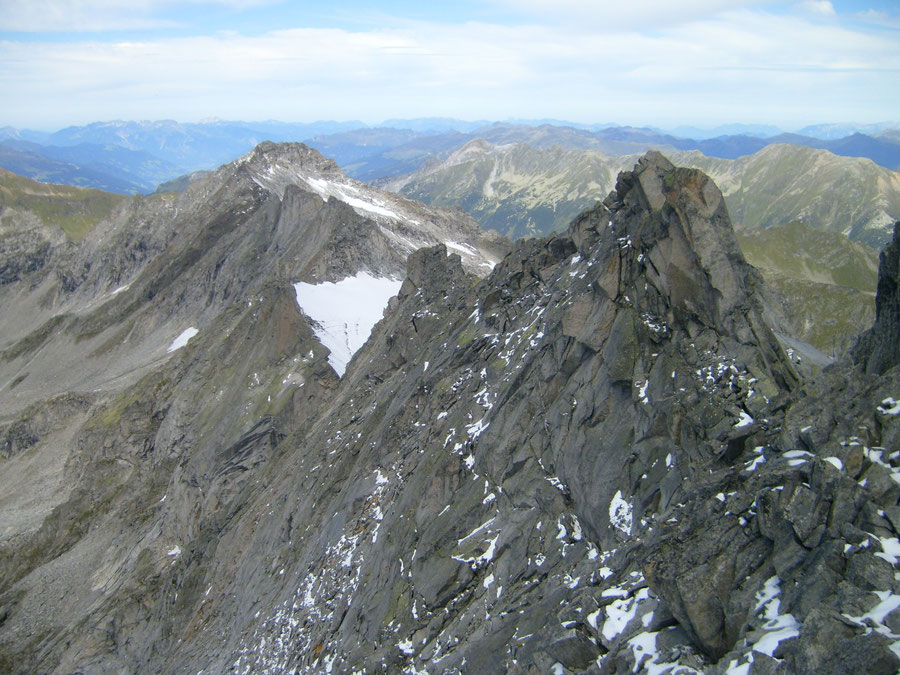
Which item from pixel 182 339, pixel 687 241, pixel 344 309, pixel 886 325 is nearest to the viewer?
pixel 886 325

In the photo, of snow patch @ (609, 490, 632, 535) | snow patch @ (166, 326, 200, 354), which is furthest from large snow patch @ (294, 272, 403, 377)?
snow patch @ (609, 490, 632, 535)

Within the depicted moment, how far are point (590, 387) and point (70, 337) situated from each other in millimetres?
131703

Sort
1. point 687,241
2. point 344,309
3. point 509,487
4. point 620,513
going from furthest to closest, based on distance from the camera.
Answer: point 344,309 → point 509,487 → point 687,241 → point 620,513

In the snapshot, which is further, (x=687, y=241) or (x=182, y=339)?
(x=182, y=339)

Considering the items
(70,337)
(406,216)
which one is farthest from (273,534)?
(70,337)

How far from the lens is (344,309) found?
231 ft

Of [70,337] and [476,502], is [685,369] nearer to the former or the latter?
[476,502]

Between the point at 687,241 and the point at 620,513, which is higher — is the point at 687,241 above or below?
above

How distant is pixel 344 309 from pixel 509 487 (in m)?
50.2

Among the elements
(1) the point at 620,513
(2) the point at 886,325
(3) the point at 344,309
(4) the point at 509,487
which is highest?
(2) the point at 886,325

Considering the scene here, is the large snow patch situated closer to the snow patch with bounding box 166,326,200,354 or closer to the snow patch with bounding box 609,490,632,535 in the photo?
the snow patch with bounding box 166,326,200,354

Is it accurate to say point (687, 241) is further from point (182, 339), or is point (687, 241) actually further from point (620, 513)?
point (182, 339)

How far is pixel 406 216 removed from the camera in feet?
399

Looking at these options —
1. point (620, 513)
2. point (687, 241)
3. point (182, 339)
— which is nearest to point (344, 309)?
point (182, 339)
